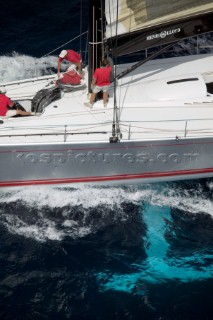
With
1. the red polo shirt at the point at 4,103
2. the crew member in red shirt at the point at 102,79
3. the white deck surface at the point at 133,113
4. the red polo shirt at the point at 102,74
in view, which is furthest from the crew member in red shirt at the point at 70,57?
the red polo shirt at the point at 4,103

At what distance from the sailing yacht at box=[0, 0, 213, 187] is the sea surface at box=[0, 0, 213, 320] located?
461mm

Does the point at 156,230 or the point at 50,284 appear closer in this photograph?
the point at 50,284

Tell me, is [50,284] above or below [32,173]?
below

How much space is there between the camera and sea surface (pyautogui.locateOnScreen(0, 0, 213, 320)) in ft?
30.6

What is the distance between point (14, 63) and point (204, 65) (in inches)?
260

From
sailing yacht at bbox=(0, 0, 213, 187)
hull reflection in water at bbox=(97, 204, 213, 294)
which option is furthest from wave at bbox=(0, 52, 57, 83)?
hull reflection in water at bbox=(97, 204, 213, 294)

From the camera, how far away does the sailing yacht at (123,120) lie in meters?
10.5

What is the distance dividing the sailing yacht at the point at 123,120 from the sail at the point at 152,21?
0.02 meters

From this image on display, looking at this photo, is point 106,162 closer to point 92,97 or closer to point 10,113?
point 92,97

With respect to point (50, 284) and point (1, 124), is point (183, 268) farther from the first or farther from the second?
point (1, 124)

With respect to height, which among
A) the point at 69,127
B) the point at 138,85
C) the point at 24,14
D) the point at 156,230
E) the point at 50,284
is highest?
the point at 24,14

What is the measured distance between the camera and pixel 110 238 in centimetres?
1084

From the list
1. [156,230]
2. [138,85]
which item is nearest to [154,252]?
[156,230]

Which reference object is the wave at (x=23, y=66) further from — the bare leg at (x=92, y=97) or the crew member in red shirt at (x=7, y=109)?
the bare leg at (x=92, y=97)
